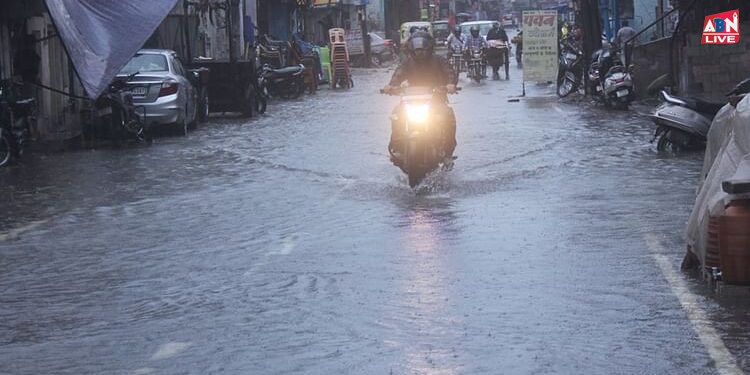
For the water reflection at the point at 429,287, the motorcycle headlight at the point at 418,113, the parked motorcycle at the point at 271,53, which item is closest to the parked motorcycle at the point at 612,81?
the motorcycle headlight at the point at 418,113

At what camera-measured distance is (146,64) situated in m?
24.9

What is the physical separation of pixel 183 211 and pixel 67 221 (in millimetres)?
1128

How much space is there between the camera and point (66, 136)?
81.8 ft

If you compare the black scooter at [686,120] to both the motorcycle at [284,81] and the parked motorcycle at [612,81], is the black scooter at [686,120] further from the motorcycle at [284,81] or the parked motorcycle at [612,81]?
the motorcycle at [284,81]

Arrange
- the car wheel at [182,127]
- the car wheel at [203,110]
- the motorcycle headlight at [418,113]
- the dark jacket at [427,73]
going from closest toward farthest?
the motorcycle headlight at [418,113], the dark jacket at [427,73], the car wheel at [182,127], the car wheel at [203,110]

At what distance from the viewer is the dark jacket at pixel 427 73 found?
640 inches

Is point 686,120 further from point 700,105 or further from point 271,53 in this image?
point 271,53

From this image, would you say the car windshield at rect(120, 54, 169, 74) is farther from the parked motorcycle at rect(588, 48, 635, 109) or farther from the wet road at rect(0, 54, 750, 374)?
the parked motorcycle at rect(588, 48, 635, 109)

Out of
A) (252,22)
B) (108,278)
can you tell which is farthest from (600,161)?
(252,22)

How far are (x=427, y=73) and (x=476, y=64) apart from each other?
25.7m

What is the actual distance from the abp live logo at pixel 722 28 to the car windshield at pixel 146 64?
923 centimetres

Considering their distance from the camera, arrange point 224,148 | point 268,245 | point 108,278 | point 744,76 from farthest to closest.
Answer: point 744,76 → point 224,148 → point 268,245 → point 108,278

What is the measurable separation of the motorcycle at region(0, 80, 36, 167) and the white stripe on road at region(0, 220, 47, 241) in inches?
243

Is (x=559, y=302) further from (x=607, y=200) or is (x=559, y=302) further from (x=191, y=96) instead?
(x=191, y=96)
